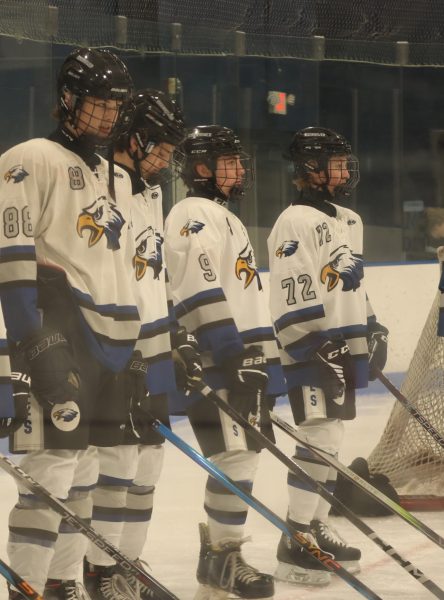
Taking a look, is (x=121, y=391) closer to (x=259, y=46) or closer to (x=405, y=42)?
(x=259, y=46)

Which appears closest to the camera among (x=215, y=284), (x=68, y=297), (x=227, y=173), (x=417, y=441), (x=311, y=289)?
(x=68, y=297)

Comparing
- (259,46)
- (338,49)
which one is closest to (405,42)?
(338,49)

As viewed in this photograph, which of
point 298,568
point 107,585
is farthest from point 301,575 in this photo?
point 107,585

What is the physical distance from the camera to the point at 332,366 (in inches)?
118

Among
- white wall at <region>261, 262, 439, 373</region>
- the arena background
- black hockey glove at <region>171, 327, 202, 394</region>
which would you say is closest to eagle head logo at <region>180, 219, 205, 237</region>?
black hockey glove at <region>171, 327, 202, 394</region>

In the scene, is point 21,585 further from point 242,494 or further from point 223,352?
point 223,352

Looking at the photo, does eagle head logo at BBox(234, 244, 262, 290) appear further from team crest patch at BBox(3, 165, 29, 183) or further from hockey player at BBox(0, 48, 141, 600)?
team crest patch at BBox(3, 165, 29, 183)

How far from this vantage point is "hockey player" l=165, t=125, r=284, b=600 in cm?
267

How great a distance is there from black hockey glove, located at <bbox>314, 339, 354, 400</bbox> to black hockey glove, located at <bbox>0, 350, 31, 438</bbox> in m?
0.98

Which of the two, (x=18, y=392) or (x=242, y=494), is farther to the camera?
(x=242, y=494)

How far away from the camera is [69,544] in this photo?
2320 millimetres

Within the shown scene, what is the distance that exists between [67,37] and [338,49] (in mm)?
1494

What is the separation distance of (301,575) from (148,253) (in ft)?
2.74

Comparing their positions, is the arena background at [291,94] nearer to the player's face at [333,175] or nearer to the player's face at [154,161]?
the player's face at [333,175]
